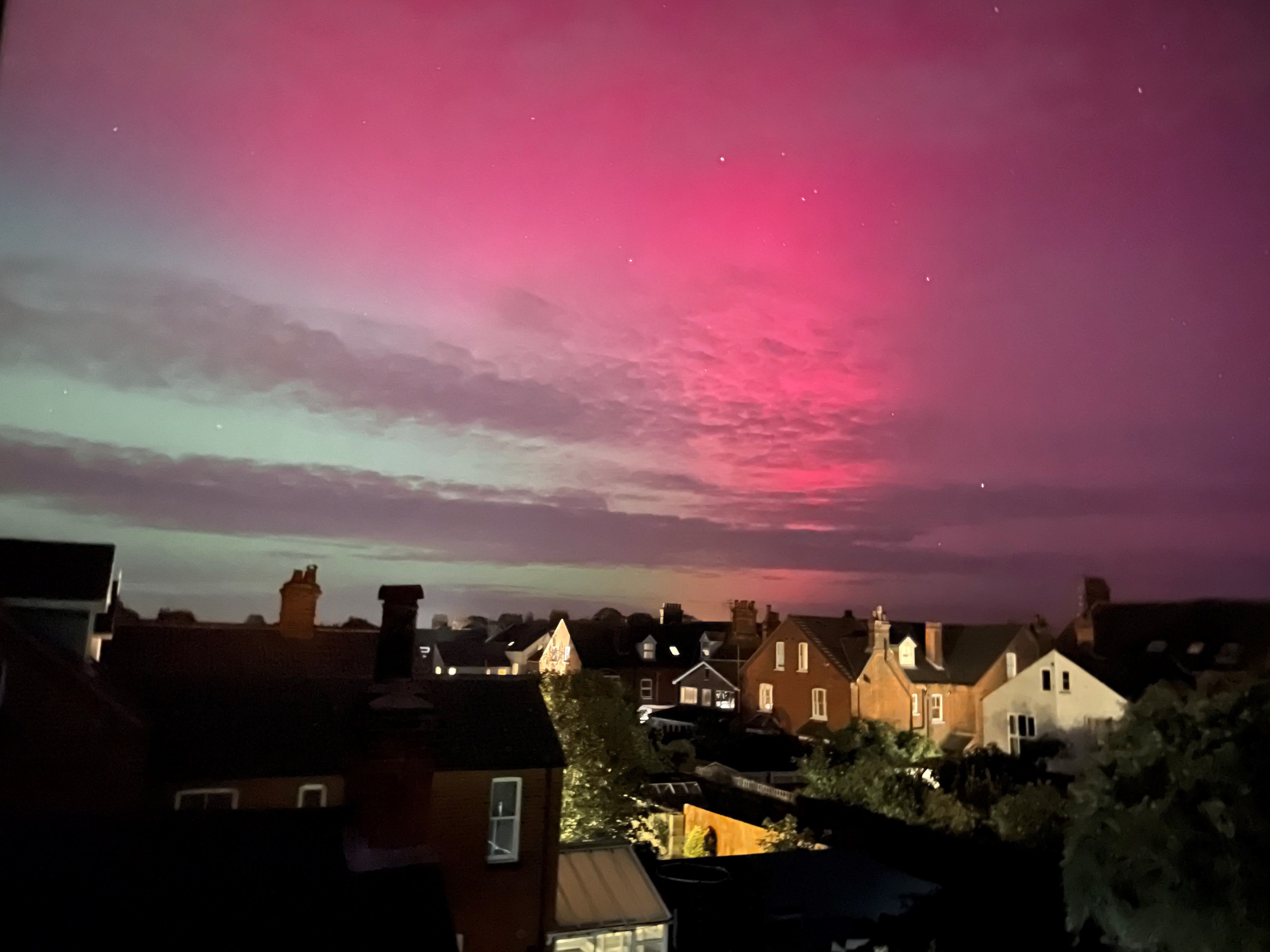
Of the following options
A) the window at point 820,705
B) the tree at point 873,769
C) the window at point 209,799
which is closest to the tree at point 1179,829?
the tree at point 873,769

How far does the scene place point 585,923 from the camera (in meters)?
9.56

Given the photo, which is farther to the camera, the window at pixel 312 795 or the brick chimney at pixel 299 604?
the brick chimney at pixel 299 604

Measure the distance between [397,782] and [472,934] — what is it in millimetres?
2800

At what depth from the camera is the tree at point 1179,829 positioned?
7.74 m

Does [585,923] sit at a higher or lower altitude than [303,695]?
lower

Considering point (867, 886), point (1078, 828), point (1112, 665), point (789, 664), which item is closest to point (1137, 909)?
point (1078, 828)

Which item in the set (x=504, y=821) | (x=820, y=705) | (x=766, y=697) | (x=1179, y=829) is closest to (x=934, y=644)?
(x=820, y=705)

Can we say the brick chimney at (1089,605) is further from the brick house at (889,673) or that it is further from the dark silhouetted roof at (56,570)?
the dark silhouetted roof at (56,570)

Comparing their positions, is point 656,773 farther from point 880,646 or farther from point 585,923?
point 880,646

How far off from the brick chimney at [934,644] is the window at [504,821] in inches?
952

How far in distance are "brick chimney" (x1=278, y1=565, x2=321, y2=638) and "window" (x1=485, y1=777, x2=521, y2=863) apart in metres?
7.71

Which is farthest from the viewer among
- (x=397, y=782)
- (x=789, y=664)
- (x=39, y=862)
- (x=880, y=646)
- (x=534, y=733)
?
(x=789, y=664)

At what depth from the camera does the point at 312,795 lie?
902cm

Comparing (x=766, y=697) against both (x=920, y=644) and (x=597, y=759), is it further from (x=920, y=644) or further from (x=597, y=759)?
(x=597, y=759)
